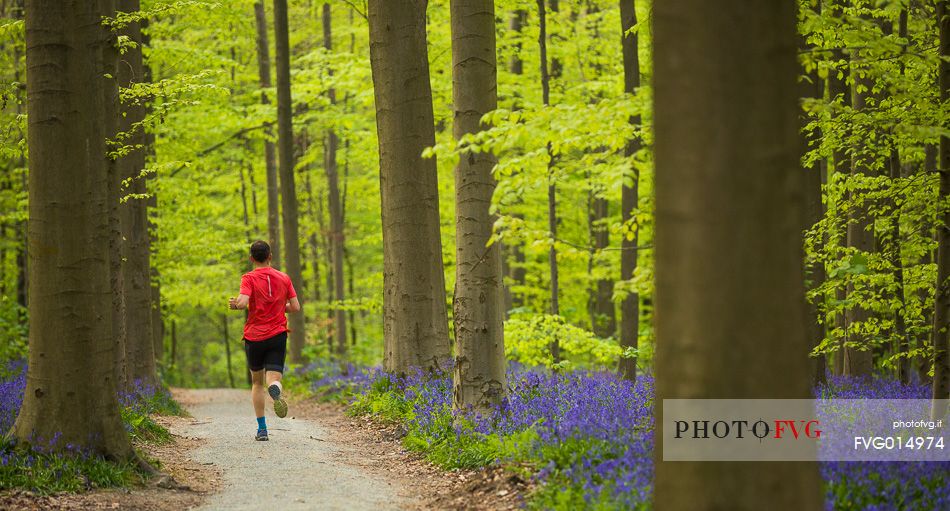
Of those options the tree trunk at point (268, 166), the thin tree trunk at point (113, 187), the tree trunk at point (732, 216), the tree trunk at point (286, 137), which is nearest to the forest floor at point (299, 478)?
the thin tree trunk at point (113, 187)

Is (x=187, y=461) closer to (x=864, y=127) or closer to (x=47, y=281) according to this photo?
(x=47, y=281)

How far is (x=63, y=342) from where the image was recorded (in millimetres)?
→ 7395

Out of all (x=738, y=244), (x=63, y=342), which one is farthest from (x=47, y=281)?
(x=738, y=244)

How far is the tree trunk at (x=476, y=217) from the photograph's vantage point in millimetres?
8930

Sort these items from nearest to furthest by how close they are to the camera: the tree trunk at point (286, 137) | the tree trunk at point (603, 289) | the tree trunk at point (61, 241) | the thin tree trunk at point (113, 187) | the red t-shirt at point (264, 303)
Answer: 1. the tree trunk at point (61, 241)
2. the red t-shirt at point (264, 303)
3. the thin tree trunk at point (113, 187)
4. the tree trunk at point (286, 137)
5. the tree trunk at point (603, 289)

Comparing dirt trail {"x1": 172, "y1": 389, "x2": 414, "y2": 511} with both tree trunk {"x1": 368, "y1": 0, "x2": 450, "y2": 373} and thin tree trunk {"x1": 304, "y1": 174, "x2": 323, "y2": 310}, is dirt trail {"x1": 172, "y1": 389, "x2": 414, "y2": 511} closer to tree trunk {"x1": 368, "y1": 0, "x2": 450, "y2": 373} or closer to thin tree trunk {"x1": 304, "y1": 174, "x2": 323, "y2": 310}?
tree trunk {"x1": 368, "y1": 0, "x2": 450, "y2": 373}

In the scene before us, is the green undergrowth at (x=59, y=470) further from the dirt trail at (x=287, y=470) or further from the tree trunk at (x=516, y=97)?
the tree trunk at (x=516, y=97)

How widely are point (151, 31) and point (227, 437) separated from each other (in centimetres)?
1014

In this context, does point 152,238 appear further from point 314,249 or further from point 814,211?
point 814,211

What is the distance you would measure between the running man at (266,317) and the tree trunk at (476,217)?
2.31 metres

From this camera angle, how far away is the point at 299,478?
8.05m

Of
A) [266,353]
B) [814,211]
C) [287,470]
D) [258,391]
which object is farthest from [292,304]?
[814,211]

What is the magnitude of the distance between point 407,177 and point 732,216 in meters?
8.42

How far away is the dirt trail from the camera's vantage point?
23.4 ft
